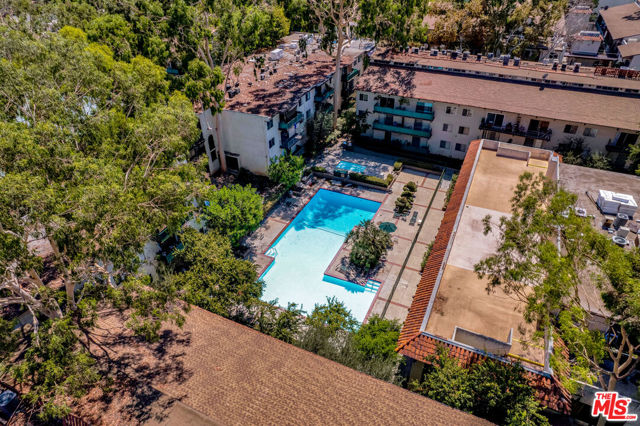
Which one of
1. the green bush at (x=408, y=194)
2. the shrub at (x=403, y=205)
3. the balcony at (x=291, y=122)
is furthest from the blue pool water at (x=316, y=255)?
the balcony at (x=291, y=122)

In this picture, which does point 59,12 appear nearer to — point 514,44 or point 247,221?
point 247,221

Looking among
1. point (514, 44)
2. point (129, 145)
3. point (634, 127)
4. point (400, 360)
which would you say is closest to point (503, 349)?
point (400, 360)

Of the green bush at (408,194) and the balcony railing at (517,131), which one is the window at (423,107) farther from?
the green bush at (408,194)

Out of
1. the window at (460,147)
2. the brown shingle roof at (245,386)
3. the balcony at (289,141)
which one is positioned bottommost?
the window at (460,147)

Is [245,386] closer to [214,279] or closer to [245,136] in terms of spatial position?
[214,279]

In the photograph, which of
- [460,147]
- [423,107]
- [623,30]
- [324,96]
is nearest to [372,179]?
[423,107]

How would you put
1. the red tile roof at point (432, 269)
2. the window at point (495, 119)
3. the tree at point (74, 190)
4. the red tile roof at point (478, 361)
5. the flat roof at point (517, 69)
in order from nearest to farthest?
1. the tree at point (74, 190)
2. the red tile roof at point (478, 361)
3. the red tile roof at point (432, 269)
4. the window at point (495, 119)
5. the flat roof at point (517, 69)
